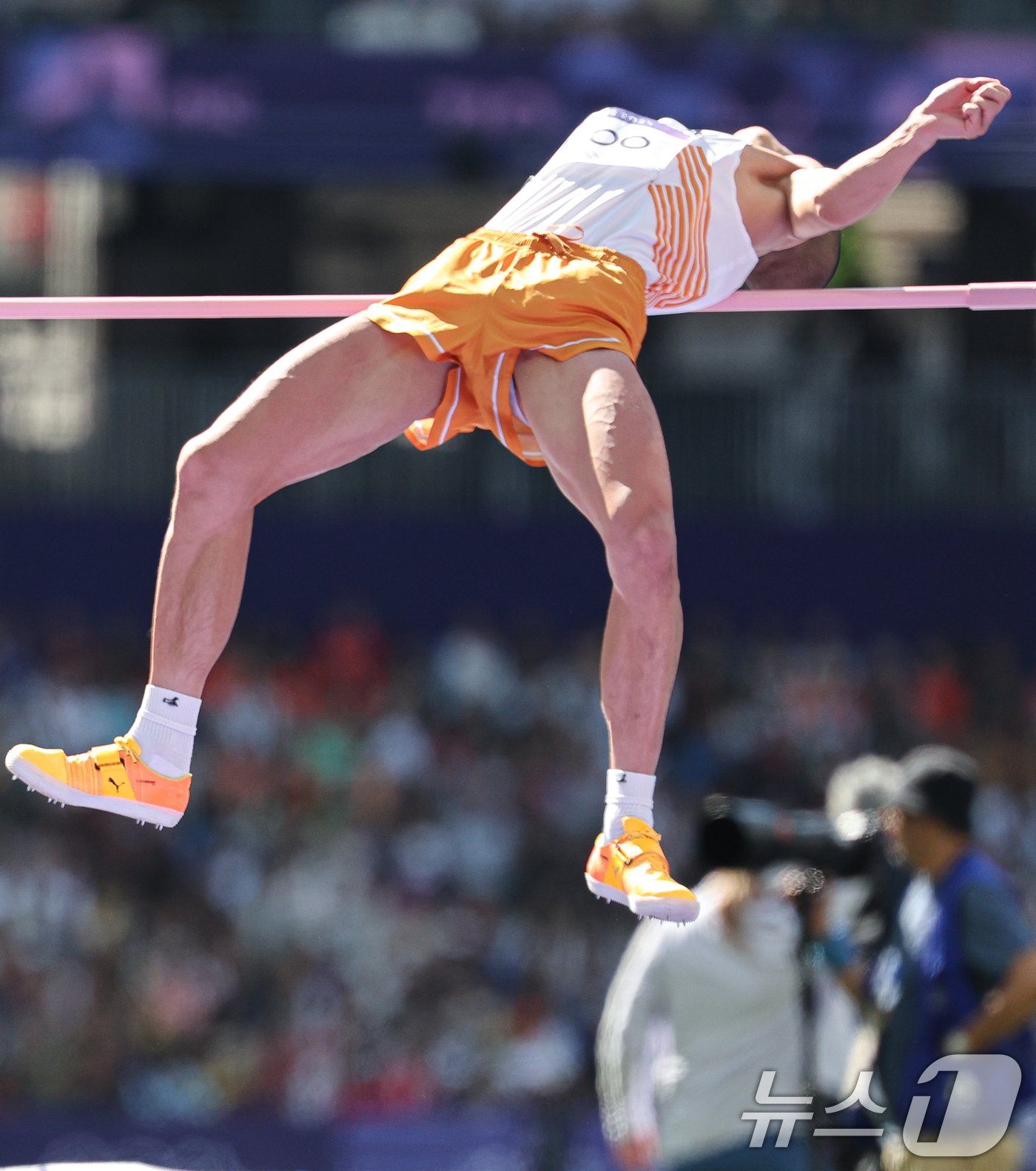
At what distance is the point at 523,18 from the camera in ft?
41.6

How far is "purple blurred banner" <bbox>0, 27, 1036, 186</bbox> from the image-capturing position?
11.9 meters

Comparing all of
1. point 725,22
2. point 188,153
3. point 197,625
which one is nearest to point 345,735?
point 188,153

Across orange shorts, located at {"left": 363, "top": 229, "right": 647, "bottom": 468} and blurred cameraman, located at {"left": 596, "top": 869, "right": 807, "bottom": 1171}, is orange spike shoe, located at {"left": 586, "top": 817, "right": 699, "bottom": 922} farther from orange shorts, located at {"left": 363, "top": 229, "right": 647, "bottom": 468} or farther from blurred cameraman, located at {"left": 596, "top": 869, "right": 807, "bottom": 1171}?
blurred cameraman, located at {"left": 596, "top": 869, "right": 807, "bottom": 1171}

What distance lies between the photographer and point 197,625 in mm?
4574

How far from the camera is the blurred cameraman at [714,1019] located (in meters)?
5.55

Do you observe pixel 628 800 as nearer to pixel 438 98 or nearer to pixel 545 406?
pixel 545 406

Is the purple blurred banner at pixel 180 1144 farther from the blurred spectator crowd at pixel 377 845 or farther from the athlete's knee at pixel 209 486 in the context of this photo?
the athlete's knee at pixel 209 486

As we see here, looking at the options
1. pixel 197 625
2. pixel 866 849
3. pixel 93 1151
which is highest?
pixel 197 625

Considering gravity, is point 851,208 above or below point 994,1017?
above

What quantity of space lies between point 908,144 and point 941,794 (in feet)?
5.80

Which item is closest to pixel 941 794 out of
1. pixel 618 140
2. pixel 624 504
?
pixel 624 504

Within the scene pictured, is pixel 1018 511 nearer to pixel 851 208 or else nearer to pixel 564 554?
pixel 564 554

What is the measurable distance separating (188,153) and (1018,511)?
5586mm

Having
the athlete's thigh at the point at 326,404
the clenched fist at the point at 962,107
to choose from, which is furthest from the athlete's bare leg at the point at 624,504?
the clenched fist at the point at 962,107
